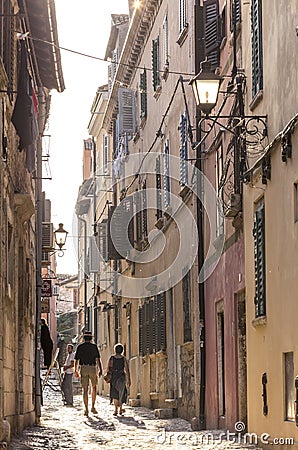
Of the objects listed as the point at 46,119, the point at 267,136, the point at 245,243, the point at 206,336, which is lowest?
the point at 206,336

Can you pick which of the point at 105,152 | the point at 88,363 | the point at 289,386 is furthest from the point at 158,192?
the point at 105,152

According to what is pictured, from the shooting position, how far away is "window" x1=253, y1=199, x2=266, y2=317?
47.8ft

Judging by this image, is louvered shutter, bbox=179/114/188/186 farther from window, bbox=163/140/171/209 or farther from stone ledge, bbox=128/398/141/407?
stone ledge, bbox=128/398/141/407

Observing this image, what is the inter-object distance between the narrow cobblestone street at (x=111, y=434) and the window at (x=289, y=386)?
138 cm

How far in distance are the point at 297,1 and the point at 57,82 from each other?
1368 cm

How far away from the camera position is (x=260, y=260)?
14703 mm

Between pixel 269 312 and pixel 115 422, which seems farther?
pixel 115 422

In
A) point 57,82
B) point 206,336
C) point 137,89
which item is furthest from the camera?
point 137,89

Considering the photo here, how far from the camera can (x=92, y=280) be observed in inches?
1993

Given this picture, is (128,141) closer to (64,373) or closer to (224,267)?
(64,373)

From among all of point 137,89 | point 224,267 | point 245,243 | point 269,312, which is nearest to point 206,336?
point 224,267

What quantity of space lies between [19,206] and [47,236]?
1050 cm

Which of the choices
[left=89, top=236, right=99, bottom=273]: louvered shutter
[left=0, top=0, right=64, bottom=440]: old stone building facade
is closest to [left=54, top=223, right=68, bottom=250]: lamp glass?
[left=0, top=0, right=64, bottom=440]: old stone building facade

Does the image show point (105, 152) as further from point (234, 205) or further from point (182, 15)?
point (234, 205)
